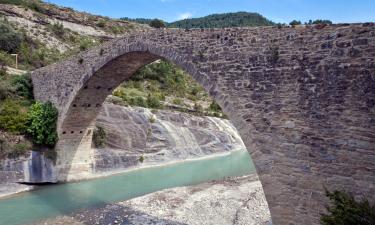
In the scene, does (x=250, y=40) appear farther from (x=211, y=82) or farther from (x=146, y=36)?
(x=146, y=36)

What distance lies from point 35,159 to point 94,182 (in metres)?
3.39

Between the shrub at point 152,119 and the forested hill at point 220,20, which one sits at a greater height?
the forested hill at point 220,20

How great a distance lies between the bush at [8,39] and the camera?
110 feet

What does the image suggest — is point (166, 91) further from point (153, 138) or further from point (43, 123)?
point (43, 123)

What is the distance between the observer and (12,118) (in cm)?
1933

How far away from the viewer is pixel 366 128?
7848 mm

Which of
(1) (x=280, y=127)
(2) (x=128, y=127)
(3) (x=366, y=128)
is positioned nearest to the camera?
(3) (x=366, y=128)

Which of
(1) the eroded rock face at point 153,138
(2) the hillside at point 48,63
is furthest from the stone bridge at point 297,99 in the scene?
(1) the eroded rock face at point 153,138

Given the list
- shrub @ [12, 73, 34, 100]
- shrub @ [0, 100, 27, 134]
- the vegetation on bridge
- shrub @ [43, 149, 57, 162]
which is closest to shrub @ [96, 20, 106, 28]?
the vegetation on bridge

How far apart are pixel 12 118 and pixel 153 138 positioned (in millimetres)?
9263

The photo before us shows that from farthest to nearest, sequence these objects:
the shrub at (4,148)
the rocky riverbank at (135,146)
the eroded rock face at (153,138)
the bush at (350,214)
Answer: the eroded rock face at (153,138), the rocky riverbank at (135,146), the shrub at (4,148), the bush at (350,214)

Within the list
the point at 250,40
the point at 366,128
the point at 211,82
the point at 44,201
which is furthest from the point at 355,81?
the point at 44,201

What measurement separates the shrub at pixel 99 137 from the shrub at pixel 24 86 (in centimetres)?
440

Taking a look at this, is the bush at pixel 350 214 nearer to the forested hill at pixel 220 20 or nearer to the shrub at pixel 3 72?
the shrub at pixel 3 72
